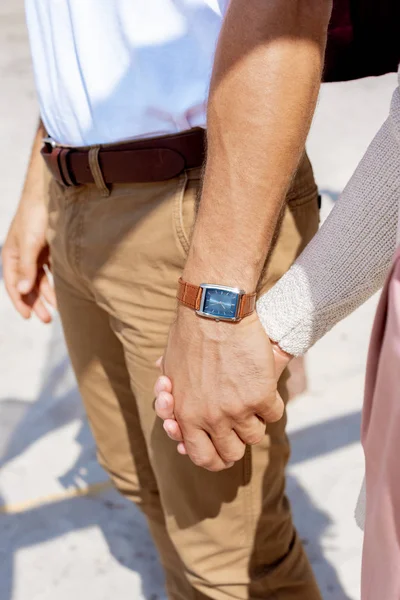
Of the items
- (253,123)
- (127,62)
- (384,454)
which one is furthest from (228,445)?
(127,62)

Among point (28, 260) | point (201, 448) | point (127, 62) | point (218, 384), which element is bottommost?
point (28, 260)

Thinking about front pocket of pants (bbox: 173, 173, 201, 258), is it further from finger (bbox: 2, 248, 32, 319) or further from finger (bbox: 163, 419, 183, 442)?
finger (bbox: 2, 248, 32, 319)

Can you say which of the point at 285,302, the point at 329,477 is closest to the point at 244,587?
the point at 285,302

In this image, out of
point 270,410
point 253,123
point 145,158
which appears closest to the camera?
point 253,123

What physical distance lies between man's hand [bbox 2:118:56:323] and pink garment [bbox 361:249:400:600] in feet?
2.84

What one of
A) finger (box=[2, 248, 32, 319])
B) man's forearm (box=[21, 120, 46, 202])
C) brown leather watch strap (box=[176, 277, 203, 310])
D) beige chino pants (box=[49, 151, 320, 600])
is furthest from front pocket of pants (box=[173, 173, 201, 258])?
finger (box=[2, 248, 32, 319])

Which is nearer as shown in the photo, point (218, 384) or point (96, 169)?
point (218, 384)

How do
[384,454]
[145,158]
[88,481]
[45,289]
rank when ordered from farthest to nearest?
[88,481], [45,289], [145,158], [384,454]

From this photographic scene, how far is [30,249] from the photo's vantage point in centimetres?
154

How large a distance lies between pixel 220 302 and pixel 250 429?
0.62ft

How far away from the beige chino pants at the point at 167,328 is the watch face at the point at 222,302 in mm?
177

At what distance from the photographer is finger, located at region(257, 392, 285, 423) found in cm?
101

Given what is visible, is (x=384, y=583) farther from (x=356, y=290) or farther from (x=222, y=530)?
(x=222, y=530)

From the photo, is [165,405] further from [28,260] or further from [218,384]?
[28,260]
